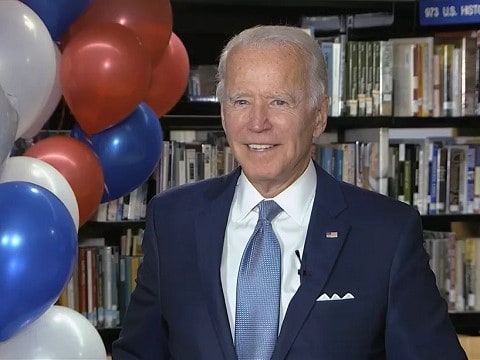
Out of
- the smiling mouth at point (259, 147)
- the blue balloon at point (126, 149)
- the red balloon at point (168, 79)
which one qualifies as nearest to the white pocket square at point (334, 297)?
the smiling mouth at point (259, 147)

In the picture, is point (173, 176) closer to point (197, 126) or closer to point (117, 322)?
point (197, 126)

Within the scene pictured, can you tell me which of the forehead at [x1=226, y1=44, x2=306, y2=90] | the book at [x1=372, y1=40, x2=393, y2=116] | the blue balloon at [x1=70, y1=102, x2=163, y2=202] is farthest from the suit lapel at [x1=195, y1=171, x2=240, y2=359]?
the book at [x1=372, y1=40, x2=393, y2=116]

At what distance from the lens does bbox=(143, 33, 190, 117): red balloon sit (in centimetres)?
266

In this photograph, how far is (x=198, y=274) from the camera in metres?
1.59

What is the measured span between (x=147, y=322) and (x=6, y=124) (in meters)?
0.42

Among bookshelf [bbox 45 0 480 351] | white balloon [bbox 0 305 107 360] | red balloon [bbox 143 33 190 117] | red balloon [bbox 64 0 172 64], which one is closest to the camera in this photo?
white balloon [bbox 0 305 107 360]

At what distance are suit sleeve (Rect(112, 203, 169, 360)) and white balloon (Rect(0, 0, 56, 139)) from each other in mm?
417

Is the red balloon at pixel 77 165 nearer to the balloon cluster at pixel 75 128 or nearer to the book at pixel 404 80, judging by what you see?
the balloon cluster at pixel 75 128

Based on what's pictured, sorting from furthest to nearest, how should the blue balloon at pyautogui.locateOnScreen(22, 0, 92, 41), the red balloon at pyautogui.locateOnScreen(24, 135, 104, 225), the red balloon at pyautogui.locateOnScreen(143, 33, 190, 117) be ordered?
1. the red balloon at pyautogui.locateOnScreen(143, 33, 190, 117)
2. the red balloon at pyautogui.locateOnScreen(24, 135, 104, 225)
3. the blue balloon at pyautogui.locateOnScreen(22, 0, 92, 41)

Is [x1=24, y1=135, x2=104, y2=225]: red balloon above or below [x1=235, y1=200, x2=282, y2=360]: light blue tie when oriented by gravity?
above

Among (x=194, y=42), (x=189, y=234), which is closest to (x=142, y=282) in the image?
(x=189, y=234)

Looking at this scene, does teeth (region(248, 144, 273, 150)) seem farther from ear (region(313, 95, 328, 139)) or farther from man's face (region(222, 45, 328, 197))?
ear (region(313, 95, 328, 139))

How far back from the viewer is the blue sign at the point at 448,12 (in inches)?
139

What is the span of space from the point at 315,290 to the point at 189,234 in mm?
250
